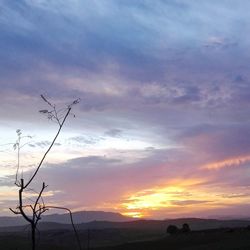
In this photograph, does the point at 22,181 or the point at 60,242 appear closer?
the point at 22,181

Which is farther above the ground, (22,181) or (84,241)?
(84,241)

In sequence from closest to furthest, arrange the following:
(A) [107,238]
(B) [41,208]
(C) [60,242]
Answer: (B) [41,208] < (C) [60,242] < (A) [107,238]

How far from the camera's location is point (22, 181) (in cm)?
597

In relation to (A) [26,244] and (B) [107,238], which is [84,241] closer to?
(B) [107,238]

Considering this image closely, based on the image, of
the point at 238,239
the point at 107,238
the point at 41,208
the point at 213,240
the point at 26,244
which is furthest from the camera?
the point at 107,238

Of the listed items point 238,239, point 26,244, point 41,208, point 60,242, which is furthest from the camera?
point 60,242

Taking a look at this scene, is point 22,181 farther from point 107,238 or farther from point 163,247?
point 107,238

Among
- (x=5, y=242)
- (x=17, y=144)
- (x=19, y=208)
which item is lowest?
(x=19, y=208)

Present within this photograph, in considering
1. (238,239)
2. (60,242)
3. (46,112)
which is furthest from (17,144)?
(60,242)

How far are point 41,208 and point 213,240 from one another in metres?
37.6

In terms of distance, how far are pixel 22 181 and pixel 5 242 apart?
5191 cm

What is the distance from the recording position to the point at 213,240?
139ft

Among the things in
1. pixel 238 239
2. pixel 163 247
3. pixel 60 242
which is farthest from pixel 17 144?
pixel 60 242

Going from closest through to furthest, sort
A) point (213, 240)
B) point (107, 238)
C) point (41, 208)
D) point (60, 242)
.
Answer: point (41, 208), point (213, 240), point (60, 242), point (107, 238)
